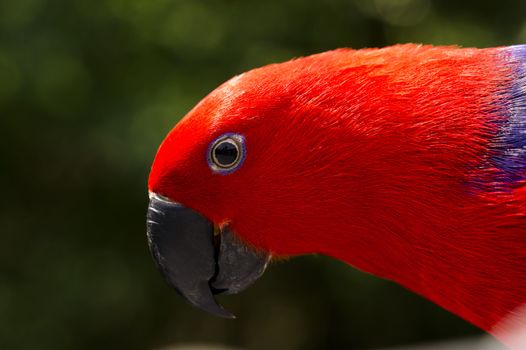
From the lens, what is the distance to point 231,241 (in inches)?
56.9

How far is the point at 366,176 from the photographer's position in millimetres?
1315

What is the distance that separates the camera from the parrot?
1.26 m

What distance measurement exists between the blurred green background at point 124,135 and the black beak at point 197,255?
125 centimetres

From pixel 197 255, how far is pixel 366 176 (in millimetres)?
361

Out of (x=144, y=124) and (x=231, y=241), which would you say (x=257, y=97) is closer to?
(x=231, y=241)

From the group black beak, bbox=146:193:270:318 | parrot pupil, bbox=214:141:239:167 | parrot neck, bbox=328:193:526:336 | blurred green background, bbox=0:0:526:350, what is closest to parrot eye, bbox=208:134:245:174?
parrot pupil, bbox=214:141:239:167

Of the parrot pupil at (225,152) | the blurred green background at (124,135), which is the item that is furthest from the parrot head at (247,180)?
the blurred green background at (124,135)

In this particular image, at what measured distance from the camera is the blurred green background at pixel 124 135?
2838 millimetres

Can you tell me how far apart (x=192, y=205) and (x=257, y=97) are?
238mm

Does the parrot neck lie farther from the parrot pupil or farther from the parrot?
the parrot pupil

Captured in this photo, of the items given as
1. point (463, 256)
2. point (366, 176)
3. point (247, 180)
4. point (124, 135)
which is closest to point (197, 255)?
point (247, 180)

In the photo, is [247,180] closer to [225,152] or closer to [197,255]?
[225,152]

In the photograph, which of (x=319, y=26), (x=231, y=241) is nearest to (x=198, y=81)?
(x=319, y=26)

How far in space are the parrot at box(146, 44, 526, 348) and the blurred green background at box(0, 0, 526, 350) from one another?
128 cm
